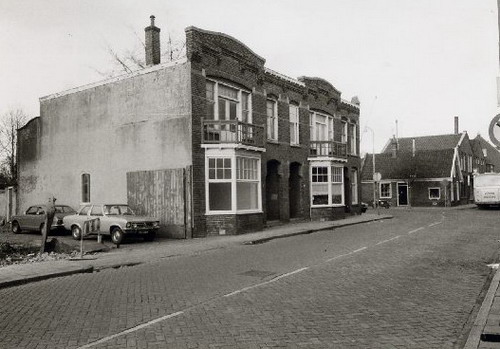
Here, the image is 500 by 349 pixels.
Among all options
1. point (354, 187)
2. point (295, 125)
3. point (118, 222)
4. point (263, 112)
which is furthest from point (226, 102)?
point (354, 187)

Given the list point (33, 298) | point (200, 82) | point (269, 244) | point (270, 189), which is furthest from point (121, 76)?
point (33, 298)

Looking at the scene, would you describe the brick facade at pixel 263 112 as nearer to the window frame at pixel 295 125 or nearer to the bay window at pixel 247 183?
the window frame at pixel 295 125

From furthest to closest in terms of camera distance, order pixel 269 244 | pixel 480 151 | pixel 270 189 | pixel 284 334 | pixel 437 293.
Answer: pixel 480 151
pixel 270 189
pixel 269 244
pixel 437 293
pixel 284 334

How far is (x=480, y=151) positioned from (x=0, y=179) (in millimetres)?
61385

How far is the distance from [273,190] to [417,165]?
29.4 m

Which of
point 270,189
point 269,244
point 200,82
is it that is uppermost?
point 200,82

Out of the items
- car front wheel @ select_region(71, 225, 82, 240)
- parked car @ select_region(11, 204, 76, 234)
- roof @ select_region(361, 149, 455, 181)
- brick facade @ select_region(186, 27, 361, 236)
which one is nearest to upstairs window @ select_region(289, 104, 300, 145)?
brick facade @ select_region(186, 27, 361, 236)

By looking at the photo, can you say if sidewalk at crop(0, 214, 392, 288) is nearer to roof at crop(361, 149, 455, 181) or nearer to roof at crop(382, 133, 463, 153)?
roof at crop(361, 149, 455, 181)

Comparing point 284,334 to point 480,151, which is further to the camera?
point 480,151

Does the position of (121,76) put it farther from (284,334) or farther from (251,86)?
(284,334)

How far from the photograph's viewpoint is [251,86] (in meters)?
22.9

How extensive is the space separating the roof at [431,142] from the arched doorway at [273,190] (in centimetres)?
3842

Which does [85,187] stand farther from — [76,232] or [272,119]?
[272,119]

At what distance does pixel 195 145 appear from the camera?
765 inches
